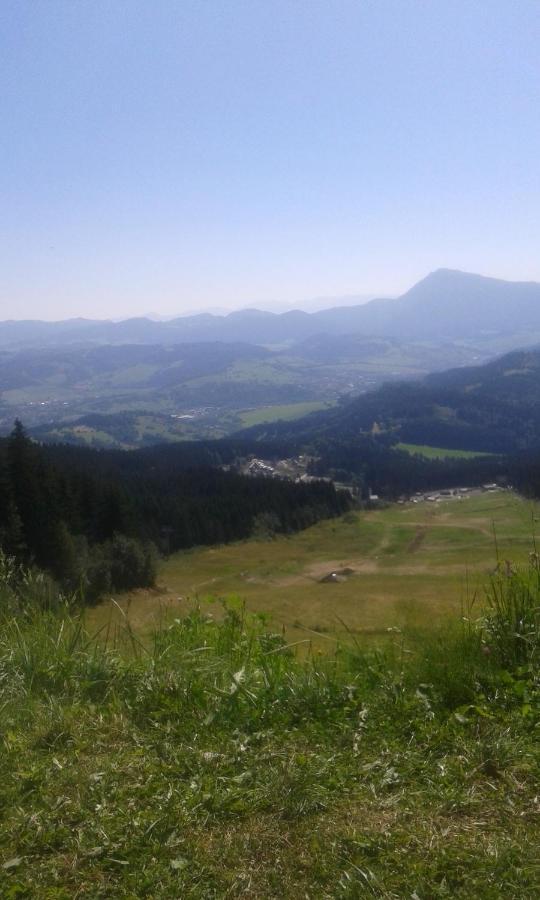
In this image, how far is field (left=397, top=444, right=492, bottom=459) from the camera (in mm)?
114975

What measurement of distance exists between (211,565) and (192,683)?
Result: 43.6 meters

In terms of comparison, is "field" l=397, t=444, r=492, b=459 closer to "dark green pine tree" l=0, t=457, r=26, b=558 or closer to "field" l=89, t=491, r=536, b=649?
"field" l=89, t=491, r=536, b=649

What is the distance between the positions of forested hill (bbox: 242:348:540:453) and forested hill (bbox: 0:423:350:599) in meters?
53.4

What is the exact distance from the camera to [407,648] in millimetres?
3867

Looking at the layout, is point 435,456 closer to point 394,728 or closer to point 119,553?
point 119,553

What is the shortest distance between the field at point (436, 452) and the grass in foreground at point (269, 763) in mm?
113341

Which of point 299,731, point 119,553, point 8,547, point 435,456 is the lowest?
point 435,456

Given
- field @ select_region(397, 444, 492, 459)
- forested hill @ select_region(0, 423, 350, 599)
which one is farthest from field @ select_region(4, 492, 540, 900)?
field @ select_region(397, 444, 492, 459)

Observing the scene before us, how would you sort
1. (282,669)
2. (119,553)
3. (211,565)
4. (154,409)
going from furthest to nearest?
(154,409) → (211,565) → (119,553) → (282,669)

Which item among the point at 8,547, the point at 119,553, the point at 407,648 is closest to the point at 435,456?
the point at 119,553

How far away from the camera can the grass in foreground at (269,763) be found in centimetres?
213

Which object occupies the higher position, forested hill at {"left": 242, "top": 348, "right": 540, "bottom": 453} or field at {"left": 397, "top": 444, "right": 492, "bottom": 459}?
forested hill at {"left": 242, "top": 348, "right": 540, "bottom": 453}

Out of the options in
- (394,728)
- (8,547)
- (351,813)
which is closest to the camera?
(351,813)

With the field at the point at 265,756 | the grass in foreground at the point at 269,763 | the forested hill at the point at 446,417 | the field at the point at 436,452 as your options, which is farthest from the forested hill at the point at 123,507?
the forested hill at the point at 446,417
